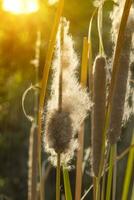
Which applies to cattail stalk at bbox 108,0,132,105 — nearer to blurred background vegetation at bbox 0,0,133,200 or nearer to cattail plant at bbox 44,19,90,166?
cattail plant at bbox 44,19,90,166

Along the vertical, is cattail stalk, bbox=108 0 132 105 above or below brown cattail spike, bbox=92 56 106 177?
above

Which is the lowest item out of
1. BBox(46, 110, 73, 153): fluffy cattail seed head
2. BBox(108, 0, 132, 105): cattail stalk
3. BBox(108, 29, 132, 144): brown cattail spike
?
BBox(46, 110, 73, 153): fluffy cattail seed head

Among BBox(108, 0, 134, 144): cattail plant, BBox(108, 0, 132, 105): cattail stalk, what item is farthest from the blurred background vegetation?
BBox(108, 0, 132, 105): cattail stalk

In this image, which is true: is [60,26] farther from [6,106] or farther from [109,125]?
[6,106]

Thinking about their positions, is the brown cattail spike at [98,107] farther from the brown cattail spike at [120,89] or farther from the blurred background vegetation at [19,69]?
the blurred background vegetation at [19,69]

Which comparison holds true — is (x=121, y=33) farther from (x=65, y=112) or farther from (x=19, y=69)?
(x=19, y=69)

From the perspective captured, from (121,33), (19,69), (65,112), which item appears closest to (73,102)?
(65,112)

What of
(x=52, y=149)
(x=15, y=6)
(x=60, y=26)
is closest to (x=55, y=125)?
(x=52, y=149)

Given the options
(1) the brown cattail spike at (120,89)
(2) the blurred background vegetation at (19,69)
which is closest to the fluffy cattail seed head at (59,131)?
(1) the brown cattail spike at (120,89)
